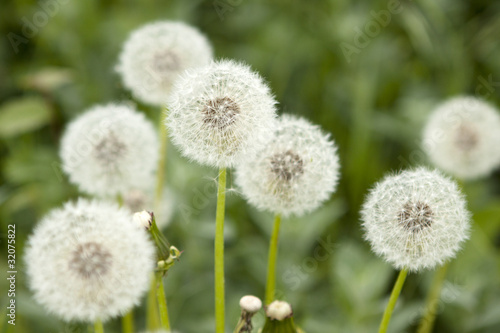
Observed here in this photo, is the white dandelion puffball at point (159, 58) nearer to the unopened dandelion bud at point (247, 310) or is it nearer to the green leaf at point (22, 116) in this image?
the green leaf at point (22, 116)

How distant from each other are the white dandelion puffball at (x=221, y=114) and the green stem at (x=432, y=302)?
3.74 feet

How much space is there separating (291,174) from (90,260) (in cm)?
73

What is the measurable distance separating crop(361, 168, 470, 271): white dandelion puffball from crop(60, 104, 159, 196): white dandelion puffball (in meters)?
1.01

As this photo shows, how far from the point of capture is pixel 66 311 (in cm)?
136

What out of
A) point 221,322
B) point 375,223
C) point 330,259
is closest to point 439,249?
point 375,223

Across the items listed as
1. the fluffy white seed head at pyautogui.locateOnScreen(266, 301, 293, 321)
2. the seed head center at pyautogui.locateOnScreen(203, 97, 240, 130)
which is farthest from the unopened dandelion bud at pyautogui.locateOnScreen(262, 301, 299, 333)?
the seed head center at pyautogui.locateOnScreen(203, 97, 240, 130)

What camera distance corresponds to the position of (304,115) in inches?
148

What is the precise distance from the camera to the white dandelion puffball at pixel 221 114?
1.58m

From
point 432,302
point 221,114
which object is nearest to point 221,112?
point 221,114

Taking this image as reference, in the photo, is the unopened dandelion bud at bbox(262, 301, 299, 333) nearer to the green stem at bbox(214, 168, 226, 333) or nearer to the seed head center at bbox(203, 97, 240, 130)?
the green stem at bbox(214, 168, 226, 333)

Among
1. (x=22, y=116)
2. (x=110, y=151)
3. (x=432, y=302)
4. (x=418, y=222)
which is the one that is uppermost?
(x=22, y=116)

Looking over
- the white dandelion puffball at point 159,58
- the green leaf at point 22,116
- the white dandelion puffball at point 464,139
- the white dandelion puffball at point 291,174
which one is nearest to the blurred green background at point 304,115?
the green leaf at point 22,116

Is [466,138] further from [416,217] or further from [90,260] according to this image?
[90,260]

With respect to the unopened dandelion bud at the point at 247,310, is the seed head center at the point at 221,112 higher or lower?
higher
